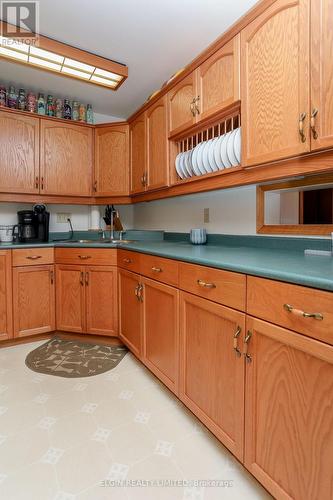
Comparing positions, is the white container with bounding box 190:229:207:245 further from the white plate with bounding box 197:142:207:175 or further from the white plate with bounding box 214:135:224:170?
the white plate with bounding box 214:135:224:170

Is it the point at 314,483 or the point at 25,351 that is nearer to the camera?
the point at 314,483

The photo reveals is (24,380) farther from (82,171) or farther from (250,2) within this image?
(250,2)

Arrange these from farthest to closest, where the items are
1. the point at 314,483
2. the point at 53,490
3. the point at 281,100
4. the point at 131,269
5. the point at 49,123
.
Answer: the point at 49,123, the point at 131,269, the point at 281,100, the point at 53,490, the point at 314,483

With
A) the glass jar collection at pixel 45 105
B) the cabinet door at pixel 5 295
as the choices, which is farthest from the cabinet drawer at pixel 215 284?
the glass jar collection at pixel 45 105

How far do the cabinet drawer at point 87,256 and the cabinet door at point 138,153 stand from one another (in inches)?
26.4

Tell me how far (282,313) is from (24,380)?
175 centimetres

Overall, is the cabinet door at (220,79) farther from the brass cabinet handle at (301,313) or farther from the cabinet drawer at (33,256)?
the cabinet drawer at (33,256)

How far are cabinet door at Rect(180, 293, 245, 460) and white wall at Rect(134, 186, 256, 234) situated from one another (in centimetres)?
78

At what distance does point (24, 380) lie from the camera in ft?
6.04

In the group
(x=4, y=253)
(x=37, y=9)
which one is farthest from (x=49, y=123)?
(x=4, y=253)

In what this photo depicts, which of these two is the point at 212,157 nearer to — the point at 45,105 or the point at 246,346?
the point at 246,346

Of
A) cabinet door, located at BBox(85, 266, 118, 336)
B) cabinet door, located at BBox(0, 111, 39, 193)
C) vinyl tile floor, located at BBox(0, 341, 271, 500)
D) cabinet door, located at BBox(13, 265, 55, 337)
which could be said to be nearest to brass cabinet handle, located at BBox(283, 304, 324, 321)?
vinyl tile floor, located at BBox(0, 341, 271, 500)

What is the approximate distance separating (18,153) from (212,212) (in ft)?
6.14

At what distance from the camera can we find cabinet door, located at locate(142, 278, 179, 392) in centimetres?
Answer: 155
